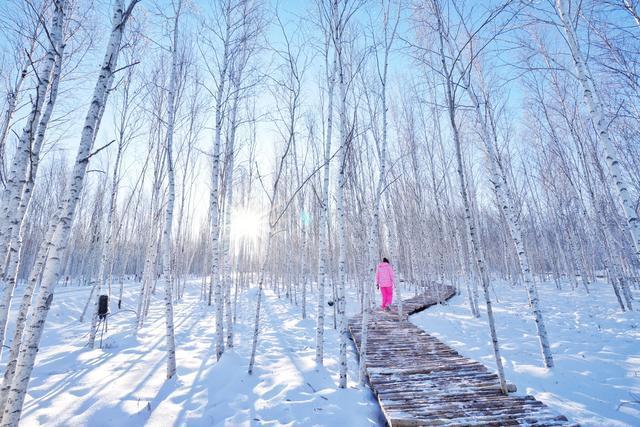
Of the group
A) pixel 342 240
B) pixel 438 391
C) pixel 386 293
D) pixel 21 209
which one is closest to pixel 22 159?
pixel 21 209

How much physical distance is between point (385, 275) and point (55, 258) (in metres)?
7.68

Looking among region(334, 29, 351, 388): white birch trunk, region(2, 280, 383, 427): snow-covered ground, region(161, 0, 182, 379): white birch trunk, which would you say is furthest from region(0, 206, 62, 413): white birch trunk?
region(334, 29, 351, 388): white birch trunk

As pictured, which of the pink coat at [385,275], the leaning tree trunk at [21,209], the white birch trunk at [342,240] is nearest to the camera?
the leaning tree trunk at [21,209]

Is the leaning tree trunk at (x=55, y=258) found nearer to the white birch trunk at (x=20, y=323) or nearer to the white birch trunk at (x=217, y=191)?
the white birch trunk at (x=20, y=323)

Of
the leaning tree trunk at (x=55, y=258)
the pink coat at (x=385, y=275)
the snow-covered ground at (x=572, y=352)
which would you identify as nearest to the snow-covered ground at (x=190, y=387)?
the leaning tree trunk at (x=55, y=258)

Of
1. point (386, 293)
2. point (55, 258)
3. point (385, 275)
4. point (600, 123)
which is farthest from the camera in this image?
point (386, 293)

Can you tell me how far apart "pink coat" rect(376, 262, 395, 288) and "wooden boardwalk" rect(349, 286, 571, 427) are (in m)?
3.04

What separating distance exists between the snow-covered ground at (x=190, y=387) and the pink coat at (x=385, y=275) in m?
2.63

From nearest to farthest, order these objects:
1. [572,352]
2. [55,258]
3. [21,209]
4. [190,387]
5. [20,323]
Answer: [55,258] < [20,323] < [21,209] < [190,387] < [572,352]

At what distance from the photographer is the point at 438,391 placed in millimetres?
3305

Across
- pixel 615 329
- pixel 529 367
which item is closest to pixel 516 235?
pixel 529 367

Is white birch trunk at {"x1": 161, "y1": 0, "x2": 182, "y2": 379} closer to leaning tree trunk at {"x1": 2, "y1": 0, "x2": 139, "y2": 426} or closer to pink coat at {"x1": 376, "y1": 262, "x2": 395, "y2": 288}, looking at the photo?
leaning tree trunk at {"x1": 2, "y1": 0, "x2": 139, "y2": 426}

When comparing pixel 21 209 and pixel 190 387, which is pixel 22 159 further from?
pixel 190 387

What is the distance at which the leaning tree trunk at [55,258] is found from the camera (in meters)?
2.07
